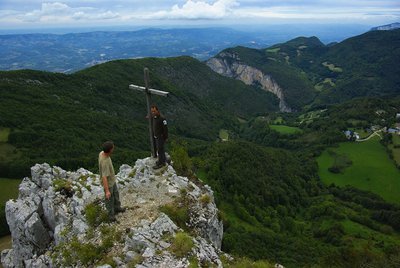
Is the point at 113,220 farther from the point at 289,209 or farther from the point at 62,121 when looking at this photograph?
the point at 62,121

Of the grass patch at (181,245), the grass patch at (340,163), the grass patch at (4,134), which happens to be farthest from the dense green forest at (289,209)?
the grass patch at (4,134)

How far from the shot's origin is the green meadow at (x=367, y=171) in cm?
12300

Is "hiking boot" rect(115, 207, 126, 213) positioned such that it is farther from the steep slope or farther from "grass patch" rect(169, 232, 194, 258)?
the steep slope

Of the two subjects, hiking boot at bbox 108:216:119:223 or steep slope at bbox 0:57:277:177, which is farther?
steep slope at bbox 0:57:277:177

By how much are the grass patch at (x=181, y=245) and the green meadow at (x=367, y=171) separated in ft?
402

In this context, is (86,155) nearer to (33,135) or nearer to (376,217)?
(33,135)

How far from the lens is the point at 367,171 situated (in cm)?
13288

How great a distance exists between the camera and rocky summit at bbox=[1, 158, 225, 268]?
14477 millimetres

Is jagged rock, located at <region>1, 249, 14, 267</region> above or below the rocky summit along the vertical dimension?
below

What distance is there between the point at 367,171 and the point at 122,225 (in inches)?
5394

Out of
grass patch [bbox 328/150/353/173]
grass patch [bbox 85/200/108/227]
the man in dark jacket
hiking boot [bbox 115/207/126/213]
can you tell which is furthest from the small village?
grass patch [bbox 85/200/108/227]

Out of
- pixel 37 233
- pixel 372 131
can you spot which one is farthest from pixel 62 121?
pixel 372 131

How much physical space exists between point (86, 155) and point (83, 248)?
340 ft

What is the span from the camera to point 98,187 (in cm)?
2098
